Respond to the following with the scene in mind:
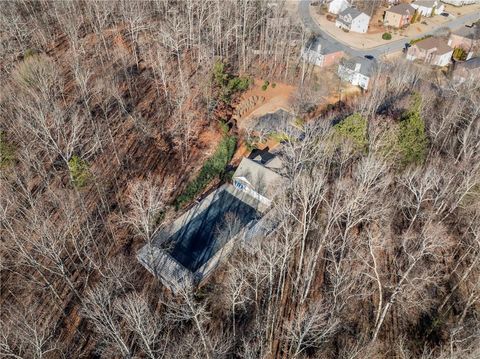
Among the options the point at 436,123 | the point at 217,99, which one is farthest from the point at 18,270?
the point at 436,123

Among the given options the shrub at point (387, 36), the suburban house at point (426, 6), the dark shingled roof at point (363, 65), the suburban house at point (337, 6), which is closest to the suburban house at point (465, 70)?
the dark shingled roof at point (363, 65)

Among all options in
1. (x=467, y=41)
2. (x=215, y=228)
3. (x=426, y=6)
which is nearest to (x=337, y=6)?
(x=426, y=6)

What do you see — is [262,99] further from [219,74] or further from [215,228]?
[215,228]

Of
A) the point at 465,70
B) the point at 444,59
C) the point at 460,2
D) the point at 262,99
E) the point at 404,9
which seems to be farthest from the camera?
the point at 460,2

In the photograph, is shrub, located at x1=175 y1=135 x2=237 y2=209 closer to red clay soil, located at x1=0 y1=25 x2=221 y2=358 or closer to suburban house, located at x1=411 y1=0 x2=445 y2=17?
red clay soil, located at x1=0 y1=25 x2=221 y2=358

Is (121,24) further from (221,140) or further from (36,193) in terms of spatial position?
(36,193)

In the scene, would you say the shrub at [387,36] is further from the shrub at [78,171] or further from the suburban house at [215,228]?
the shrub at [78,171]

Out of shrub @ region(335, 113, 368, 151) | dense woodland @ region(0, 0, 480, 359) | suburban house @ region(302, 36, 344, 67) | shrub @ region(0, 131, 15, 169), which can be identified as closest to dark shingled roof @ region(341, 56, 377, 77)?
suburban house @ region(302, 36, 344, 67)
